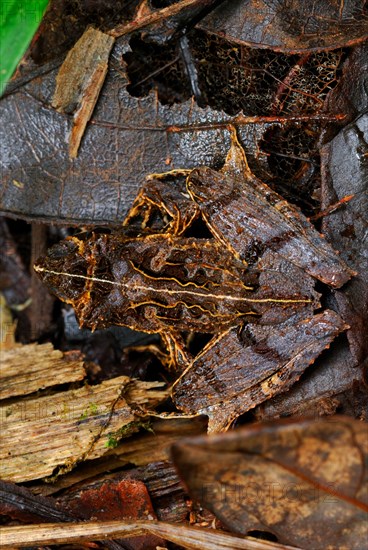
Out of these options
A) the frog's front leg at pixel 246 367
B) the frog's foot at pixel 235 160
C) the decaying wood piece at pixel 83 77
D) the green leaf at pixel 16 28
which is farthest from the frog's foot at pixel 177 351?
the green leaf at pixel 16 28

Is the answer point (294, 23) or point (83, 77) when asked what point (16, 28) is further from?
point (294, 23)

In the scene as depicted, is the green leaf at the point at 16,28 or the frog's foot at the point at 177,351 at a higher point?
the green leaf at the point at 16,28

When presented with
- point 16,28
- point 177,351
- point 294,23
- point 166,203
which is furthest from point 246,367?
point 16,28

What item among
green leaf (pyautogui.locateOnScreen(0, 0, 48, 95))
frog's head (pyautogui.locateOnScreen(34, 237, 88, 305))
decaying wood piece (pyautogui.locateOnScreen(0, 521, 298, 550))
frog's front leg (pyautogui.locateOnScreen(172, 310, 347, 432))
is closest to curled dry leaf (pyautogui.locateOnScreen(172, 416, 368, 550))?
decaying wood piece (pyautogui.locateOnScreen(0, 521, 298, 550))

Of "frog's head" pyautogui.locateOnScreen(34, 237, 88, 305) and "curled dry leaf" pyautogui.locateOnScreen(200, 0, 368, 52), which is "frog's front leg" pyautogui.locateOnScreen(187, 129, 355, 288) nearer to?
"curled dry leaf" pyautogui.locateOnScreen(200, 0, 368, 52)

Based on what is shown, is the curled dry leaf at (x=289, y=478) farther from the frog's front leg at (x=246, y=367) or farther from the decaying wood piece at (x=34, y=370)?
the decaying wood piece at (x=34, y=370)

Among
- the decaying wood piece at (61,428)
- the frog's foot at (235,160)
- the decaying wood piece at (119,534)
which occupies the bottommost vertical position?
the decaying wood piece at (119,534)
